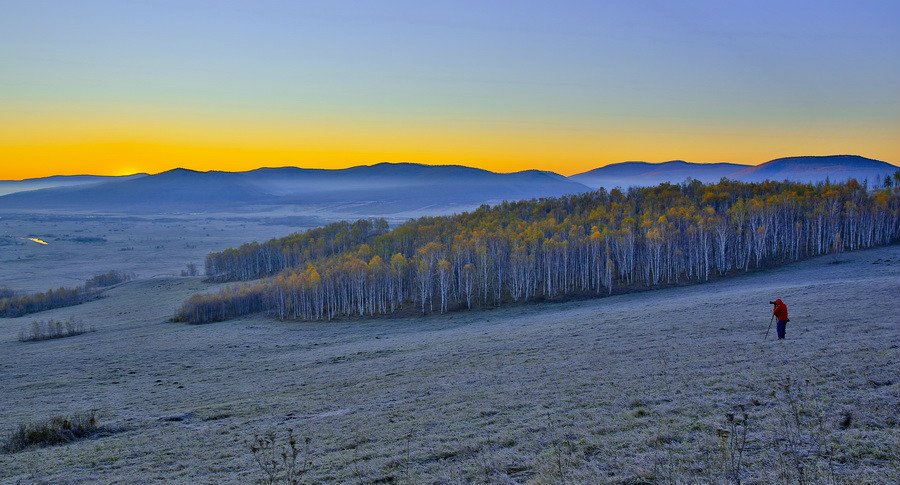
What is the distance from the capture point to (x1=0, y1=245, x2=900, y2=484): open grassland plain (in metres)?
12.6

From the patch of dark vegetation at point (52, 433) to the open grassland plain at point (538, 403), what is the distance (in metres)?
1.02

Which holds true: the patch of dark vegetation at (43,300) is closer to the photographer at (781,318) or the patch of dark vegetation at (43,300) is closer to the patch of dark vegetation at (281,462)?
the patch of dark vegetation at (281,462)

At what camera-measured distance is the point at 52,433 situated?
2291 cm

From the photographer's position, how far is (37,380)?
1613 inches

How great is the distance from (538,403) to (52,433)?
21419 millimetres

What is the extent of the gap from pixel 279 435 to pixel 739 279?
73.3 metres

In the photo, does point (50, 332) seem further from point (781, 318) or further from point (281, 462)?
point (781, 318)

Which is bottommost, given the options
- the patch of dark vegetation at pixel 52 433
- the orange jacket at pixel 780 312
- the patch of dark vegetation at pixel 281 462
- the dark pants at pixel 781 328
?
the patch of dark vegetation at pixel 52 433

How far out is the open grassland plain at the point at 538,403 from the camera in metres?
12.6

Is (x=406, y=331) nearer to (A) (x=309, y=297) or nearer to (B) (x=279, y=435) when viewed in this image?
(A) (x=309, y=297)

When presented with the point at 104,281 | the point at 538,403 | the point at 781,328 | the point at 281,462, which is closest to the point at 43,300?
the point at 104,281

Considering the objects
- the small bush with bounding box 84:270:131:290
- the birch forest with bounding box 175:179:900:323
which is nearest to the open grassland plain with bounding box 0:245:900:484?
the birch forest with bounding box 175:179:900:323

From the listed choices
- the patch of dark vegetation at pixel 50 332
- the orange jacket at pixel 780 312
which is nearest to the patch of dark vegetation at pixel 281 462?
the orange jacket at pixel 780 312

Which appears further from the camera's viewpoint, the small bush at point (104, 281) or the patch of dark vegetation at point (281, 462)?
the small bush at point (104, 281)
